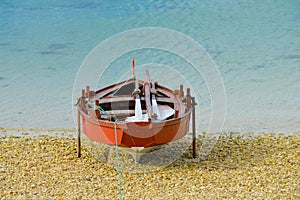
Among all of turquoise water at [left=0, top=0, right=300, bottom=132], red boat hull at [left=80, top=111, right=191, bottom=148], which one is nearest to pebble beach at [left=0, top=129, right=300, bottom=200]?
red boat hull at [left=80, top=111, right=191, bottom=148]

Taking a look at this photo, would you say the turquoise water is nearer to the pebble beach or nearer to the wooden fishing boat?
the pebble beach

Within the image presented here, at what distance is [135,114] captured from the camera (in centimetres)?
795

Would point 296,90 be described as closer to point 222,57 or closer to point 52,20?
point 222,57

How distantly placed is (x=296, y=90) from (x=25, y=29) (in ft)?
30.1

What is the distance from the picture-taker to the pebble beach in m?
7.19

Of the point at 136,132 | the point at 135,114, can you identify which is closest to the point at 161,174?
the point at 136,132

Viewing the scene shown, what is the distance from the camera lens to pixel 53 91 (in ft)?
43.1

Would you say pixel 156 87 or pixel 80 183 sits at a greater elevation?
pixel 156 87

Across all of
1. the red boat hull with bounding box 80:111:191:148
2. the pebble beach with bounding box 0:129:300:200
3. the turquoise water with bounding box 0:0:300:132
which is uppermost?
the turquoise water with bounding box 0:0:300:132

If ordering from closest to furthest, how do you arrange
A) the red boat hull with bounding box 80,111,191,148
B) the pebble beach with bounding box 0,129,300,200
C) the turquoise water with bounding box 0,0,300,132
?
the pebble beach with bounding box 0,129,300,200 < the red boat hull with bounding box 80,111,191,148 < the turquoise water with bounding box 0,0,300,132

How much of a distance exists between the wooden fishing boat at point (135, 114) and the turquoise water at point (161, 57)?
2.25m

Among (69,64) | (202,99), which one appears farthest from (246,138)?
(69,64)

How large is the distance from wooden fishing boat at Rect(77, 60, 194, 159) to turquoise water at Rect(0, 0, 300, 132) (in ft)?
7.39

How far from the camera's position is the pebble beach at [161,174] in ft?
23.6
